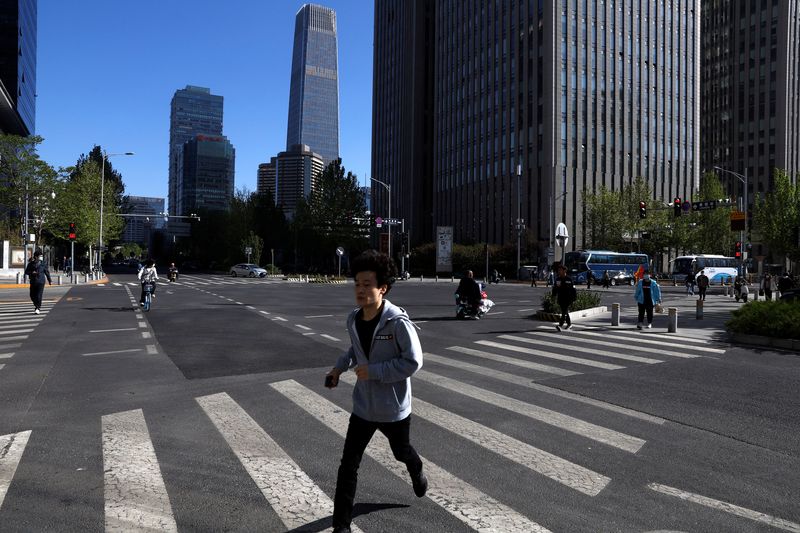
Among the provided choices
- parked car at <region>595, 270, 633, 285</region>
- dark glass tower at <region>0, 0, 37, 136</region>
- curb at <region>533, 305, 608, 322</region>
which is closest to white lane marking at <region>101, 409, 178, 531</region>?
curb at <region>533, 305, 608, 322</region>

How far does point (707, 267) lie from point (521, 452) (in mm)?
52848

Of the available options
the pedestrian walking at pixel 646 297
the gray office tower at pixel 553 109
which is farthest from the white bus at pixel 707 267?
the pedestrian walking at pixel 646 297

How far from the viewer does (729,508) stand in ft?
13.5

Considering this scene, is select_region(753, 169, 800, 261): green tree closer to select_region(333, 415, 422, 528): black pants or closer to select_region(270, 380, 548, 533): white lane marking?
select_region(270, 380, 548, 533): white lane marking

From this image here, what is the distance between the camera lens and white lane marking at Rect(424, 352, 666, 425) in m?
6.79

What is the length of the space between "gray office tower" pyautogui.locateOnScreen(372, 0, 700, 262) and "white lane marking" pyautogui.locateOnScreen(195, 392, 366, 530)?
57085 mm

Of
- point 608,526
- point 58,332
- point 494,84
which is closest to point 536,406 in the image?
point 608,526

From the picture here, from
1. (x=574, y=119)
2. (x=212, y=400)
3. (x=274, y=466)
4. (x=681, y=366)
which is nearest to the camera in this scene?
(x=274, y=466)

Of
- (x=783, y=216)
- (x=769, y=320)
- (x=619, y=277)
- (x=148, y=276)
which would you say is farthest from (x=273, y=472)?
(x=783, y=216)

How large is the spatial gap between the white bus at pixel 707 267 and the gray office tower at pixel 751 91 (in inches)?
1648

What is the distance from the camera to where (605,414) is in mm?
6750

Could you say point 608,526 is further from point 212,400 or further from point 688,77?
point 688,77

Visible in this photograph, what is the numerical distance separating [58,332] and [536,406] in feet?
37.9

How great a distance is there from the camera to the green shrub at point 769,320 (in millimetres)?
12328
